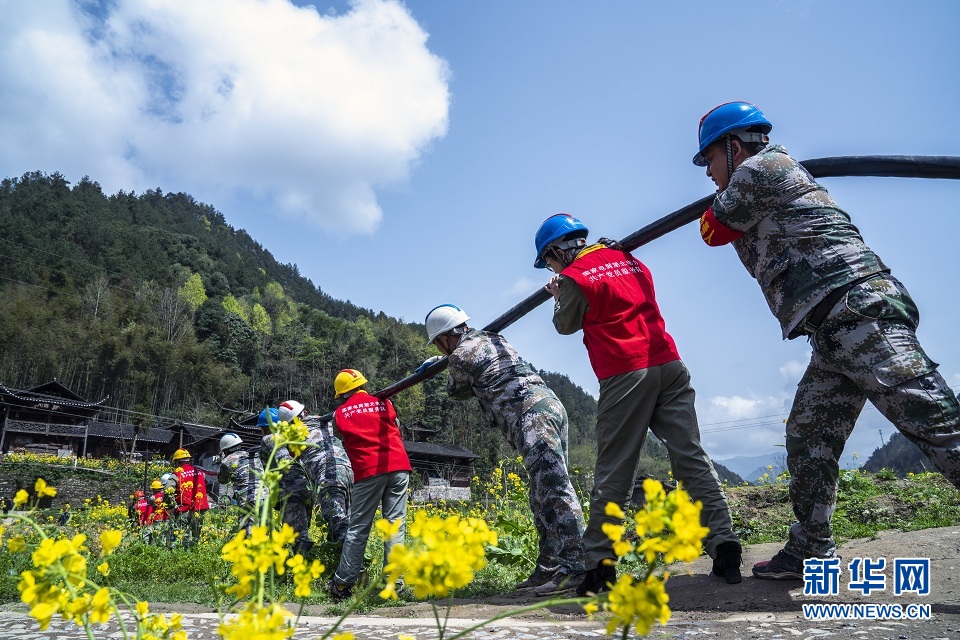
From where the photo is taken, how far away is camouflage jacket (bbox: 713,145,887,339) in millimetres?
2410

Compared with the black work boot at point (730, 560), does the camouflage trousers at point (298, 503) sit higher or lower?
lower

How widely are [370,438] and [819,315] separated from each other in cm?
317

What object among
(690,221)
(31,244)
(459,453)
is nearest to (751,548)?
(690,221)

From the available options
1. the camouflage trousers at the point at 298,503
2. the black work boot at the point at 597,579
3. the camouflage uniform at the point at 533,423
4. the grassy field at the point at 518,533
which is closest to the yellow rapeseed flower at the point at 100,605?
the black work boot at the point at 597,579

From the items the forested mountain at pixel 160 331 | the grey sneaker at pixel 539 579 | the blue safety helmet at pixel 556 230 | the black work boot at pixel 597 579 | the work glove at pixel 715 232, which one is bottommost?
the grey sneaker at pixel 539 579

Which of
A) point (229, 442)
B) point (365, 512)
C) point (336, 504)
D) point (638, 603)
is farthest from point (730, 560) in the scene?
point (229, 442)

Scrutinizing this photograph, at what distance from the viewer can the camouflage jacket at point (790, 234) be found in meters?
2.41

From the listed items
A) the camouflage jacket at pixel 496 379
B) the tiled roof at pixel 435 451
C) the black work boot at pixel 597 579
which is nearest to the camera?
the black work boot at pixel 597 579

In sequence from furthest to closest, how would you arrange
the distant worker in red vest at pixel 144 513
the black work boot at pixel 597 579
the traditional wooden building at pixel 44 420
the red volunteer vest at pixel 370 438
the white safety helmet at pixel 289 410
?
the traditional wooden building at pixel 44 420 → the distant worker in red vest at pixel 144 513 → the white safety helmet at pixel 289 410 → the red volunteer vest at pixel 370 438 → the black work boot at pixel 597 579

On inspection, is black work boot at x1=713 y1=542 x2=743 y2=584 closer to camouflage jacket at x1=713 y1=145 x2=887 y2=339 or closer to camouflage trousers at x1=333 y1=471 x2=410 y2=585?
camouflage jacket at x1=713 y1=145 x2=887 y2=339

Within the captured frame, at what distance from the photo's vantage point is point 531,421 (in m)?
3.90

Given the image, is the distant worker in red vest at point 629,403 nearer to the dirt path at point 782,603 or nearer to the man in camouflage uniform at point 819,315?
the dirt path at point 782,603

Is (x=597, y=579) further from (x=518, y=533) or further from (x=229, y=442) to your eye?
(x=229, y=442)

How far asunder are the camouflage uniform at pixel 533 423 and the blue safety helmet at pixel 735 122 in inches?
76.5
